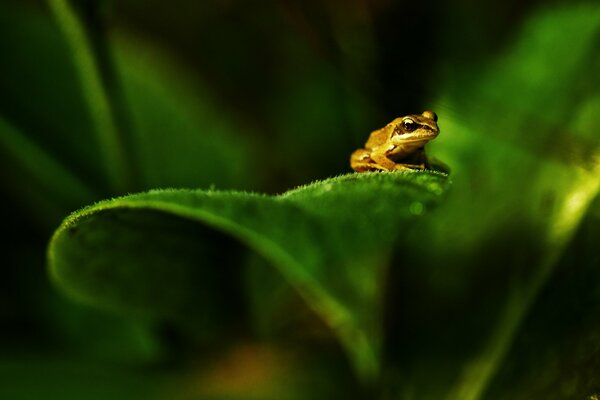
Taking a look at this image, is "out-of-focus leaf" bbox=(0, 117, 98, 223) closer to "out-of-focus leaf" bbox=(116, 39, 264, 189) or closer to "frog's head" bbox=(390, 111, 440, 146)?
"out-of-focus leaf" bbox=(116, 39, 264, 189)

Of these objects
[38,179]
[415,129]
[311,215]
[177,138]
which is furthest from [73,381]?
[415,129]

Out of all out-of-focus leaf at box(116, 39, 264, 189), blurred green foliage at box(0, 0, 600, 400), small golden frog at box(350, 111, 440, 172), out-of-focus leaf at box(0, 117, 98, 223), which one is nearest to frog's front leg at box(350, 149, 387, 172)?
small golden frog at box(350, 111, 440, 172)

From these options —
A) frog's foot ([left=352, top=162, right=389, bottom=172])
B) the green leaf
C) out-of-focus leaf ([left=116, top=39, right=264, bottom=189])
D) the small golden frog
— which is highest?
out-of-focus leaf ([left=116, top=39, right=264, bottom=189])

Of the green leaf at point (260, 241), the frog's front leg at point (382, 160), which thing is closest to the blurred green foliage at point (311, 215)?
the green leaf at point (260, 241)

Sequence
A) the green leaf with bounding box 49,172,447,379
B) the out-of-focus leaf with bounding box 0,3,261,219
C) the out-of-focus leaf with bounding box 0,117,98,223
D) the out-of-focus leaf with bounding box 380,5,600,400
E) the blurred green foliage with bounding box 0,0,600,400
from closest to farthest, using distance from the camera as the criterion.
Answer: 1. the green leaf with bounding box 49,172,447,379
2. the blurred green foliage with bounding box 0,0,600,400
3. the out-of-focus leaf with bounding box 380,5,600,400
4. the out-of-focus leaf with bounding box 0,117,98,223
5. the out-of-focus leaf with bounding box 0,3,261,219

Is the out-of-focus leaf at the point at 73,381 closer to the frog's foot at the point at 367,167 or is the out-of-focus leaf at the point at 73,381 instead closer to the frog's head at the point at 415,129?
the frog's foot at the point at 367,167

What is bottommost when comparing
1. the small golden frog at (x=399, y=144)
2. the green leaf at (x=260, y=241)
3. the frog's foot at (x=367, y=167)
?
the green leaf at (x=260, y=241)
